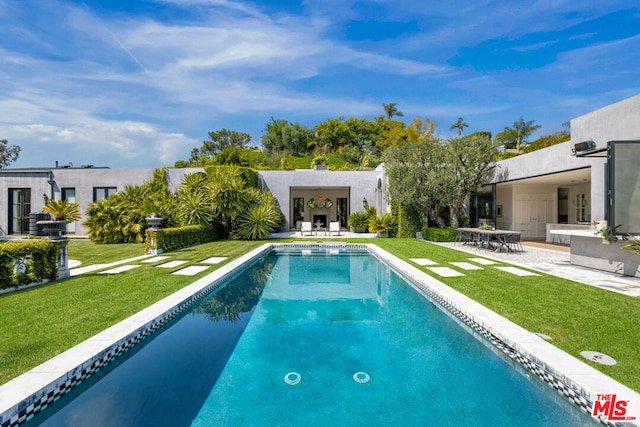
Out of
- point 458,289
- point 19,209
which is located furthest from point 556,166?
point 19,209

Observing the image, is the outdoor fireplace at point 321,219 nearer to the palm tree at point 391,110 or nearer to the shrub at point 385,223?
the shrub at point 385,223

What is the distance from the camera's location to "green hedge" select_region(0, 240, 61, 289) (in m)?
5.91

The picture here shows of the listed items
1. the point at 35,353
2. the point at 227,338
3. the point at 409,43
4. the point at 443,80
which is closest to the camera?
the point at 35,353

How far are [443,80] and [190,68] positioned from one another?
18.3 meters

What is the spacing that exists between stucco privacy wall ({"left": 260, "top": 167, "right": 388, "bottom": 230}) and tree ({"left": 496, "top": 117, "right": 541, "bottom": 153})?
36.4m

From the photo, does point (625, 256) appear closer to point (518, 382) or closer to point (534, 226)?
point (518, 382)

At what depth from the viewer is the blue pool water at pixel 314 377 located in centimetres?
272

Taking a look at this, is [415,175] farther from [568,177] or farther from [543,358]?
[543,358]

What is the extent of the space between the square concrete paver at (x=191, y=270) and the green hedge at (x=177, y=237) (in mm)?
3236

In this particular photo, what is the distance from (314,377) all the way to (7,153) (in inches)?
1892

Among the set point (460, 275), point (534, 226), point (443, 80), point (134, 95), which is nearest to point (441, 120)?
point (443, 80)

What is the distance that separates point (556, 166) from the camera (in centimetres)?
1132

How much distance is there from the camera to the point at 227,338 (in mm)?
4422

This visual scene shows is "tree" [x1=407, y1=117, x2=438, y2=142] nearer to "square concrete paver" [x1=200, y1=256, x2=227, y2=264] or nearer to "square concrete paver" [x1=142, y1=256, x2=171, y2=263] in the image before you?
"square concrete paver" [x1=200, y1=256, x2=227, y2=264]
